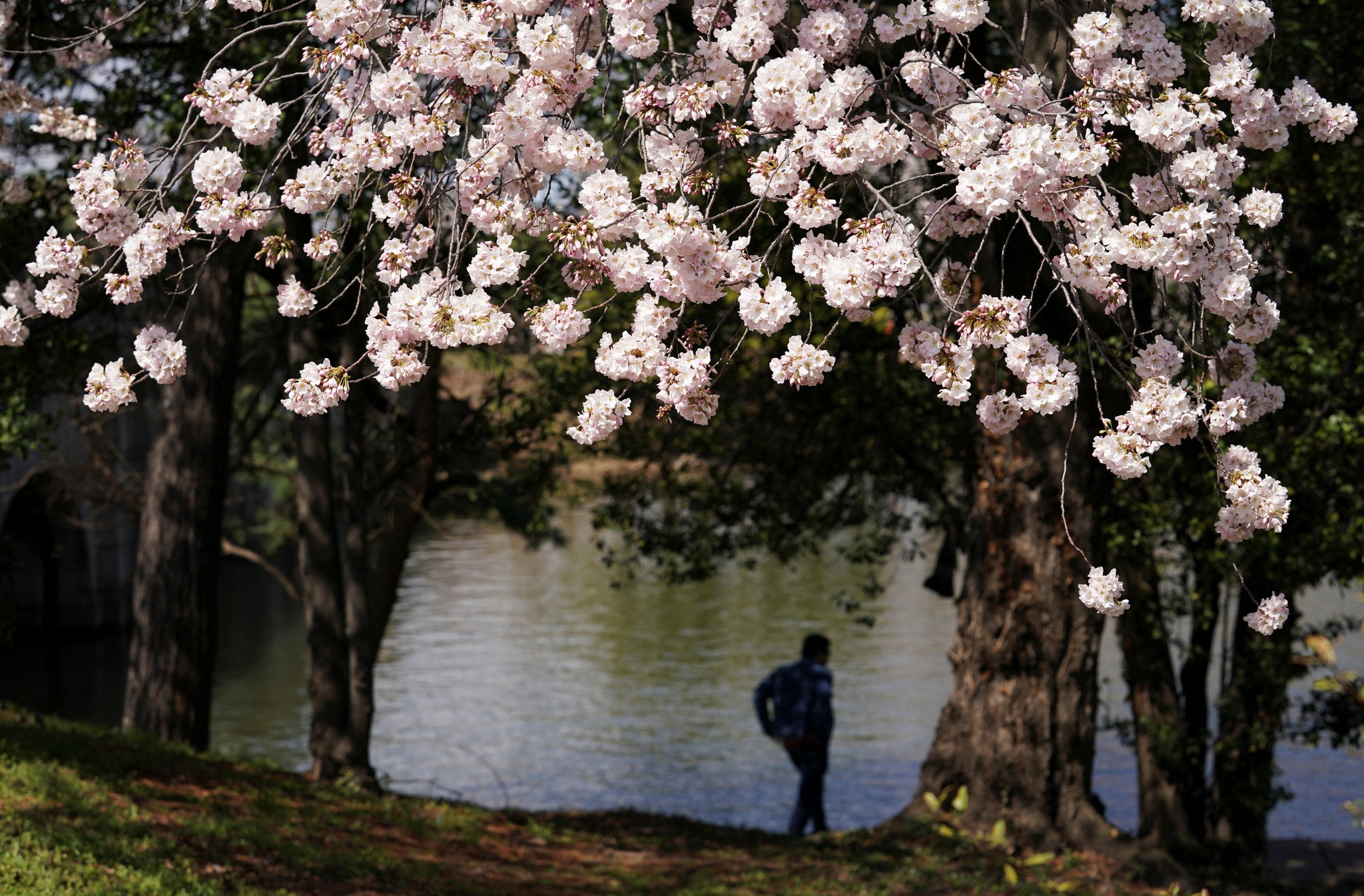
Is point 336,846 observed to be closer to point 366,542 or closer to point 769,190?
point 366,542

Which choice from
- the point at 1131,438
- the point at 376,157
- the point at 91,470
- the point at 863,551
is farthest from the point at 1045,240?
the point at 91,470

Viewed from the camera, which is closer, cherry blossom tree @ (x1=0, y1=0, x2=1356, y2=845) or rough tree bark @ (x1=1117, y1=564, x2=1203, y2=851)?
cherry blossom tree @ (x1=0, y1=0, x2=1356, y2=845)

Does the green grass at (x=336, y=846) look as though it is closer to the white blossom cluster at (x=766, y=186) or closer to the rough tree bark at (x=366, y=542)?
the rough tree bark at (x=366, y=542)

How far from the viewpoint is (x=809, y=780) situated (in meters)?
11.7

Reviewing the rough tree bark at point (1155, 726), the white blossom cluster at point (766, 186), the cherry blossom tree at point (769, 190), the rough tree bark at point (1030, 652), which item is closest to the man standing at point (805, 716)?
the rough tree bark at point (1030, 652)

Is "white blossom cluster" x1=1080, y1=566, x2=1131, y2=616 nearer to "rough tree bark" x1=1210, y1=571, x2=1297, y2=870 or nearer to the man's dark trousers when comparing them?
"rough tree bark" x1=1210, y1=571, x2=1297, y2=870

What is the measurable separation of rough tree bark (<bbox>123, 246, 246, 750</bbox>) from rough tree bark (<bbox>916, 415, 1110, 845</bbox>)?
6.05 m

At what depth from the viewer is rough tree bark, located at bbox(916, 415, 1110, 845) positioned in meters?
8.98

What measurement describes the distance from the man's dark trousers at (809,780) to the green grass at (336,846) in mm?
606

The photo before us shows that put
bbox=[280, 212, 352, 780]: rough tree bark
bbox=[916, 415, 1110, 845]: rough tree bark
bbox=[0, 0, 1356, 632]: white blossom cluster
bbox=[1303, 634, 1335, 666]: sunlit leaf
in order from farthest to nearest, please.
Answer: bbox=[280, 212, 352, 780]: rough tree bark → bbox=[916, 415, 1110, 845]: rough tree bark → bbox=[0, 0, 1356, 632]: white blossom cluster → bbox=[1303, 634, 1335, 666]: sunlit leaf

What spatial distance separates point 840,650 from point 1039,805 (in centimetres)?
1595

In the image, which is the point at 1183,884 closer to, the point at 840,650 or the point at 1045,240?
the point at 1045,240

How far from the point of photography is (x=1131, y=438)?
4.14 metres

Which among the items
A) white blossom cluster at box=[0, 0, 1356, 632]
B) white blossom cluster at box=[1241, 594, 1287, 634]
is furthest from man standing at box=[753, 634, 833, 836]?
white blossom cluster at box=[1241, 594, 1287, 634]
